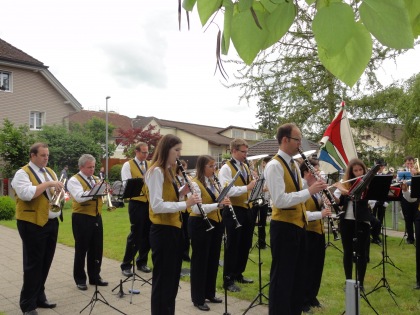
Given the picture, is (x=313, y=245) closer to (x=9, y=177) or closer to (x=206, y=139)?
(x=9, y=177)

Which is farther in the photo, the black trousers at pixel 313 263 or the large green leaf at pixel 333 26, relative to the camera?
the black trousers at pixel 313 263

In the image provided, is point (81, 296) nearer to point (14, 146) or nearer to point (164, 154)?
point (164, 154)

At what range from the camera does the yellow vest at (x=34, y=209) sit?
5.56 m

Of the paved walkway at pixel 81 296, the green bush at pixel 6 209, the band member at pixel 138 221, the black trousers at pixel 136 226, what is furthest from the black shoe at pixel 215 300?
the green bush at pixel 6 209

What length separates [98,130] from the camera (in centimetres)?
3738

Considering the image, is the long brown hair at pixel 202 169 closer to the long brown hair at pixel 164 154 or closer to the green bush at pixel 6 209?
the long brown hair at pixel 164 154

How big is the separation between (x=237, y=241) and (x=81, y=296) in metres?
2.79

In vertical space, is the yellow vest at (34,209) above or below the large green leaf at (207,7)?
below

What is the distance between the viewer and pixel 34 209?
5.59 m

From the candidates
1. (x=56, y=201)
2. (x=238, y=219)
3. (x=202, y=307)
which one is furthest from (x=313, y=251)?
(x=56, y=201)

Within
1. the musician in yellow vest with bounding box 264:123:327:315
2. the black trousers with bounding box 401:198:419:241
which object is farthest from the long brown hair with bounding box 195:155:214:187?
the black trousers with bounding box 401:198:419:241

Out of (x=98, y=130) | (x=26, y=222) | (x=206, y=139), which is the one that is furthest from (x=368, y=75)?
(x=206, y=139)

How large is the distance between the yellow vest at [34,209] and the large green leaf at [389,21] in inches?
214

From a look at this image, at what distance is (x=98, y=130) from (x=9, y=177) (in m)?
14.5
